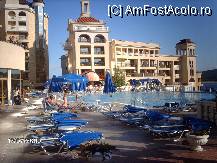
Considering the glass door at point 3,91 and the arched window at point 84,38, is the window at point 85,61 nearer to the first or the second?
the arched window at point 84,38

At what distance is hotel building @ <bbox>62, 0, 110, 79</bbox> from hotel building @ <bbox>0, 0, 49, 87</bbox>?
4685mm

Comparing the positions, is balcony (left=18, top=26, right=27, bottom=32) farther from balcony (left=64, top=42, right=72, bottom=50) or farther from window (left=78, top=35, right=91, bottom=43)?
window (left=78, top=35, right=91, bottom=43)

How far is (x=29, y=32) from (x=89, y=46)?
10.0 m

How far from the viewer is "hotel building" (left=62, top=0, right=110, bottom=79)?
5534cm

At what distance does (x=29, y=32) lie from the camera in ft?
182

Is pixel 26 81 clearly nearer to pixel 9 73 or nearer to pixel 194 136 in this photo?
pixel 9 73

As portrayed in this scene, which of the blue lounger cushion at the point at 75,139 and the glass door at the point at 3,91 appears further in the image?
the glass door at the point at 3,91

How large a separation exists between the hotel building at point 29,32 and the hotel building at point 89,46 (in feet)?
15.4

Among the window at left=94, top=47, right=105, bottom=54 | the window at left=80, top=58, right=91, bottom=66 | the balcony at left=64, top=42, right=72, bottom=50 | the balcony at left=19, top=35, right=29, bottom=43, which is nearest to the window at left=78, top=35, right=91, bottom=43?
the window at left=94, top=47, right=105, bottom=54

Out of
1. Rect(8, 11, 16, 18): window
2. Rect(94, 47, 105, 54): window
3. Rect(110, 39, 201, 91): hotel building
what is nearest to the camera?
Rect(8, 11, 16, 18): window

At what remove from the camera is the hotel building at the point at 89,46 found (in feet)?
182

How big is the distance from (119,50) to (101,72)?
7.16 metres

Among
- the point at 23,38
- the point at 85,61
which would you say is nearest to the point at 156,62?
the point at 85,61

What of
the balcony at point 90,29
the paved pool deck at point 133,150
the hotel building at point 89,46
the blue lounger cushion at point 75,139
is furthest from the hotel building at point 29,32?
the blue lounger cushion at point 75,139
